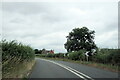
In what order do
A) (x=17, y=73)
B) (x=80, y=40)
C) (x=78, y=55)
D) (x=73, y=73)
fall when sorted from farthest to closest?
1. (x=80, y=40)
2. (x=78, y=55)
3. (x=73, y=73)
4. (x=17, y=73)

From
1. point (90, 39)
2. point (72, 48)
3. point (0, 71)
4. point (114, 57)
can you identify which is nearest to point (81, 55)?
point (114, 57)

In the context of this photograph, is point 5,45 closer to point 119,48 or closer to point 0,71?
point 0,71

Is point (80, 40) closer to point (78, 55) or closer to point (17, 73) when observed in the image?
point (78, 55)

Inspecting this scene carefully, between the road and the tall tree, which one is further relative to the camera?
the tall tree

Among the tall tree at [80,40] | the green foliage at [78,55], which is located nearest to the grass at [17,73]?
the green foliage at [78,55]

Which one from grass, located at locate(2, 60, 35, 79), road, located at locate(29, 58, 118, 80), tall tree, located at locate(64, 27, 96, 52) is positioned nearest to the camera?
grass, located at locate(2, 60, 35, 79)

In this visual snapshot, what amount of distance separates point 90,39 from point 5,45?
70.3 metres

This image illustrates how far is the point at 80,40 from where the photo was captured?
8225cm

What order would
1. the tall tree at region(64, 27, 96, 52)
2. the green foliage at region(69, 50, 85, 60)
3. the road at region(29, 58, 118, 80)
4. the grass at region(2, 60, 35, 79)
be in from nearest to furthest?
the grass at region(2, 60, 35, 79)
the road at region(29, 58, 118, 80)
the green foliage at region(69, 50, 85, 60)
the tall tree at region(64, 27, 96, 52)

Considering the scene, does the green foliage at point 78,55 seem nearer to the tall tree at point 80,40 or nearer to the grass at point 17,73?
the tall tree at point 80,40

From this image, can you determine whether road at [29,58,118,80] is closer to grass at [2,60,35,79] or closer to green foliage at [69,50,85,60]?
grass at [2,60,35,79]

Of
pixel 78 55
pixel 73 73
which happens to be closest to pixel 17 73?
pixel 73 73

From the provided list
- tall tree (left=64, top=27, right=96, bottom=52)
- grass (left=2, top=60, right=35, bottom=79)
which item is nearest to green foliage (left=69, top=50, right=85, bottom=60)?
tall tree (left=64, top=27, right=96, bottom=52)

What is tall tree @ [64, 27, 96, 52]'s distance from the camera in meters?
79.2
